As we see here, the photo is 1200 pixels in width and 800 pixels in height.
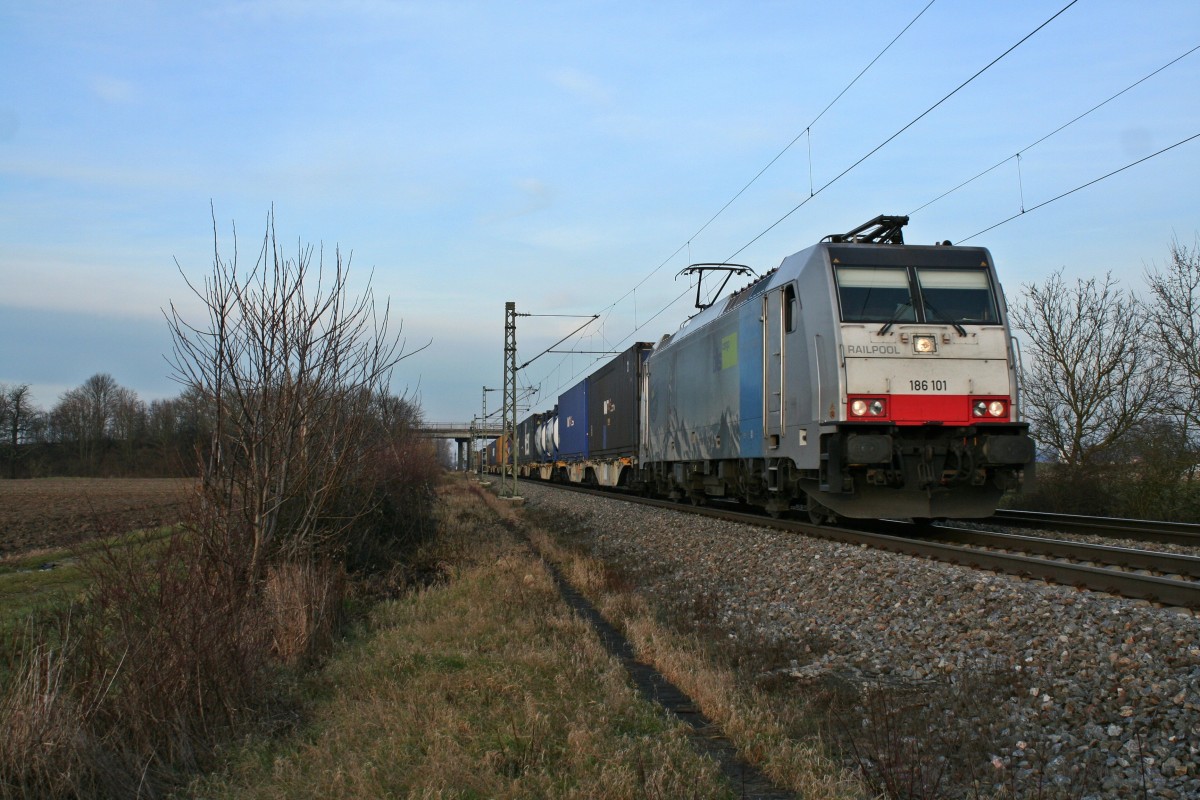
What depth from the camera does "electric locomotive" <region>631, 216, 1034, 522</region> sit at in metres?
11.0

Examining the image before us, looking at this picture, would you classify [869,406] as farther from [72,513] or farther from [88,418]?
[88,418]

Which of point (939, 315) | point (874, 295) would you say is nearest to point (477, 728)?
point (874, 295)

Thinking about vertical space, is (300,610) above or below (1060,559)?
below

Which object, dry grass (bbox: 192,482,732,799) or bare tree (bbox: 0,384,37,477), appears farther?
bare tree (bbox: 0,384,37,477)

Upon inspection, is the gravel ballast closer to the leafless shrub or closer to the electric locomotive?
the electric locomotive

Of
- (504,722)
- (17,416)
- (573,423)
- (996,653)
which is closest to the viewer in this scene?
(504,722)

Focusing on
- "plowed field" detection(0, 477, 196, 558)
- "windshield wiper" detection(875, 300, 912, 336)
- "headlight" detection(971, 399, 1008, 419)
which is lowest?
"plowed field" detection(0, 477, 196, 558)

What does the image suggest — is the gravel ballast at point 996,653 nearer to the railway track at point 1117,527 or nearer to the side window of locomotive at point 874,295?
the side window of locomotive at point 874,295

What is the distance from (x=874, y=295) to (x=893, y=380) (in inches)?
47.4

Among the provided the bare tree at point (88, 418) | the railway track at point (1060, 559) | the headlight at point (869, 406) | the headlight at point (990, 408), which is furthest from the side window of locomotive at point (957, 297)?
the bare tree at point (88, 418)

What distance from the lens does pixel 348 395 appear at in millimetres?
9375

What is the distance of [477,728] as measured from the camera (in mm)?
5027

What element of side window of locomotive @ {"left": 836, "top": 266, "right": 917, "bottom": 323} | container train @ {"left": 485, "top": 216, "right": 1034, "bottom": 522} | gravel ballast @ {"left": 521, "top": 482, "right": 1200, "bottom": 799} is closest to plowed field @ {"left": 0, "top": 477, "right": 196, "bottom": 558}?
gravel ballast @ {"left": 521, "top": 482, "right": 1200, "bottom": 799}

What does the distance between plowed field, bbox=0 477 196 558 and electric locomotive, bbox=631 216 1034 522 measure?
23.8ft
